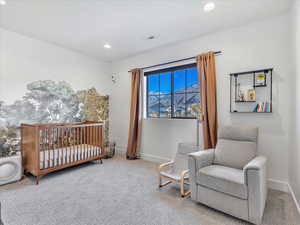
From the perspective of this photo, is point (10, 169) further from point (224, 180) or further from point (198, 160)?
point (224, 180)

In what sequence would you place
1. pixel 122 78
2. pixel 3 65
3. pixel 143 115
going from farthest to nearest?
pixel 122 78, pixel 143 115, pixel 3 65

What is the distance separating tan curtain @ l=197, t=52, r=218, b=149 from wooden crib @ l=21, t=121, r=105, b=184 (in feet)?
7.74

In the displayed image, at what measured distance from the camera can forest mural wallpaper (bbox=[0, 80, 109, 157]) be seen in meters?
2.95

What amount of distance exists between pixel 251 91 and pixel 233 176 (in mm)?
1493

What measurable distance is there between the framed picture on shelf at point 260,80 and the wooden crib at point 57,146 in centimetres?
322

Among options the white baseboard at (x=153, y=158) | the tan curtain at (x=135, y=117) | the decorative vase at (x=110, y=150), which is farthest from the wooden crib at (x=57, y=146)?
the white baseboard at (x=153, y=158)

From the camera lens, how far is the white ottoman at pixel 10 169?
2.56 metres

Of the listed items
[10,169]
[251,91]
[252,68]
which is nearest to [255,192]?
[251,91]

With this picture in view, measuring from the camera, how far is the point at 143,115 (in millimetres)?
4121

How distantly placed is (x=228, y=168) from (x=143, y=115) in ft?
7.90

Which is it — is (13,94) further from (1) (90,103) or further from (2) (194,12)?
(2) (194,12)

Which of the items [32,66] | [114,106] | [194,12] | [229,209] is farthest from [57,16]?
[229,209]

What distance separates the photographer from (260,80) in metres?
2.55

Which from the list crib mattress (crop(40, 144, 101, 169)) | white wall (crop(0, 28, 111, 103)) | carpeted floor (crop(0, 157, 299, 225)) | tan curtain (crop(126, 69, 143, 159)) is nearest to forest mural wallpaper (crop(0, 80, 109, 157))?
white wall (crop(0, 28, 111, 103))
